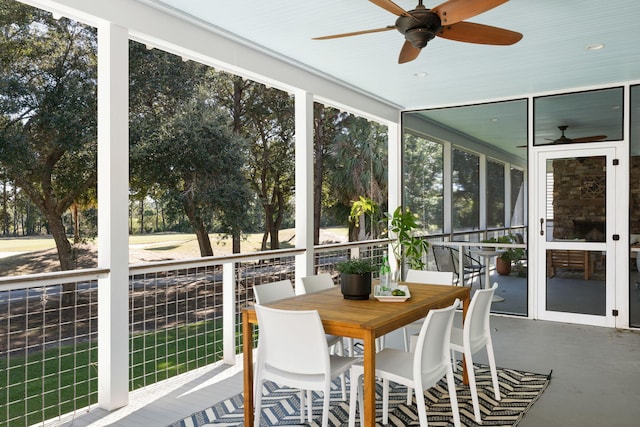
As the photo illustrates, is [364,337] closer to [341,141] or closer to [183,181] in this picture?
[183,181]

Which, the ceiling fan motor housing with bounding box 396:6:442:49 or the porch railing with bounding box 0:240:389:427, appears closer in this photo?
the ceiling fan motor housing with bounding box 396:6:442:49

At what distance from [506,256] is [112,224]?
15.3 ft

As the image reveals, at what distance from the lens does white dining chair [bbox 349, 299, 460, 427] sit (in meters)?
2.42

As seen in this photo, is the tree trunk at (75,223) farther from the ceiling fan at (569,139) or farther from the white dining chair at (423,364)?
the ceiling fan at (569,139)

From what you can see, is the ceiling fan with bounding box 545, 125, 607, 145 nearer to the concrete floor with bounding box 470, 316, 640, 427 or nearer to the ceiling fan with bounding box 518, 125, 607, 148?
the ceiling fan with bounding box 518, 125, 607, 148

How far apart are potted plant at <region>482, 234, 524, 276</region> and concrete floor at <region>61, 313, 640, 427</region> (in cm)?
105

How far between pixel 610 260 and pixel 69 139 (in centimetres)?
751

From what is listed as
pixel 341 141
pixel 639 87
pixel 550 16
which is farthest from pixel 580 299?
pixel 341 141

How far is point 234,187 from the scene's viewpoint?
29.6ft

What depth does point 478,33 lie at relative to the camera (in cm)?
296

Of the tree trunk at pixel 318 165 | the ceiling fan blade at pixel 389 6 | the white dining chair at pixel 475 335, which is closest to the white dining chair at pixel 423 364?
the white dining chair at pixel 475 335

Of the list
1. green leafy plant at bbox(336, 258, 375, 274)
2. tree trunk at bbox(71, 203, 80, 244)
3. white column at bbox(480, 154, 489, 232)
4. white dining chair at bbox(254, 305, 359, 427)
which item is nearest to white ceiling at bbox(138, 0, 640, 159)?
white column at bbox(480, 154, 489, 232)

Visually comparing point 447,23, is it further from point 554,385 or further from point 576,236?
point 576,236

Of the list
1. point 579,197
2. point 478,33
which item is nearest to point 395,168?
point 579,197
